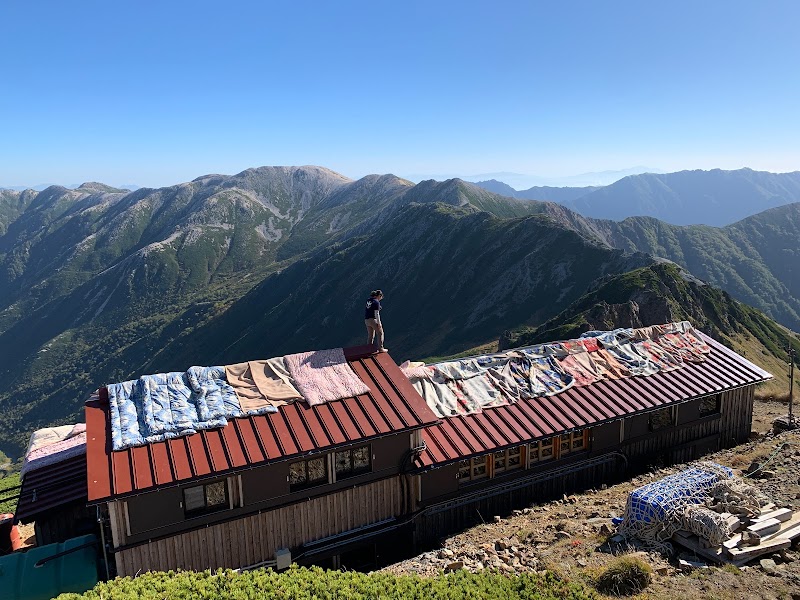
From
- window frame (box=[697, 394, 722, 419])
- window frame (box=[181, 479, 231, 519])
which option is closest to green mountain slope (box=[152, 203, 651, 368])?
window frame (box=[697, 394, 722, 419])

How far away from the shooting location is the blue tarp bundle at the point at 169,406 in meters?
16.2

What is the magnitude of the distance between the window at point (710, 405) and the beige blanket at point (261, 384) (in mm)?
18911

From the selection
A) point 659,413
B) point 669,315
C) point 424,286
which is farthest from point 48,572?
point 424,286

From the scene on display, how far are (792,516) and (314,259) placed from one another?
177 metres

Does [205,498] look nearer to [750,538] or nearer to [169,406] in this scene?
[169,406]

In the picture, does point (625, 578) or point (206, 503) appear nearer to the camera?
point (625, 578)

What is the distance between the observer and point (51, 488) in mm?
18688

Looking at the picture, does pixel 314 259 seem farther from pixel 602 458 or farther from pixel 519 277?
pixel 602 458

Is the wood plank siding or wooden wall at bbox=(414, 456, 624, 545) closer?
wooden wall at bbox=(414, 456, 624, 545)

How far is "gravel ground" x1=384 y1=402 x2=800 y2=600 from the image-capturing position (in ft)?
42.2

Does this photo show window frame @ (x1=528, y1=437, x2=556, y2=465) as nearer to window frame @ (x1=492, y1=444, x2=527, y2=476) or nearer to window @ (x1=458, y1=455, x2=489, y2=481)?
window frame @ (x1=492, y1=444, x2=527, y2=476)

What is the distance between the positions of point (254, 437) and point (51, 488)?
324 inches

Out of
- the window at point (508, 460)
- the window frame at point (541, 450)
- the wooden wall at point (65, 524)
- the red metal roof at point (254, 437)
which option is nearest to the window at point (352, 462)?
the red metal roof at point (254, 437)

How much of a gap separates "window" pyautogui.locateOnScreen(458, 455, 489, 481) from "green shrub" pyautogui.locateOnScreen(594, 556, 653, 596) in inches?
282
